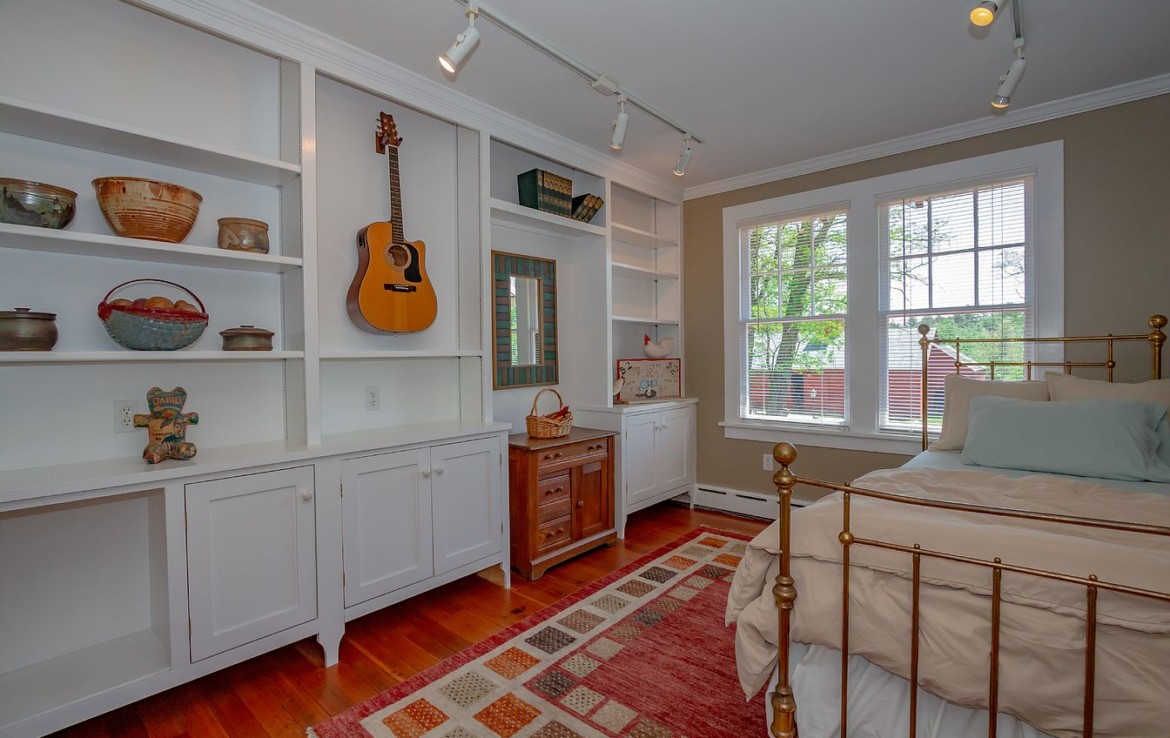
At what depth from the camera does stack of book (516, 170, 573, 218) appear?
3240mm

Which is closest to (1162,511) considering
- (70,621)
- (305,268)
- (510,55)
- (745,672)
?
(745,672)

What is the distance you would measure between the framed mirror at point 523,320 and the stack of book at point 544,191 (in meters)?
0.36

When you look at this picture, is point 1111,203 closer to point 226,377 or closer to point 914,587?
point 914,587

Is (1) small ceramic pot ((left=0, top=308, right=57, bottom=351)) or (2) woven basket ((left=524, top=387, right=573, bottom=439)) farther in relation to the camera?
(2) woven basket ((left=524, top=387, right=573, bottom=439))

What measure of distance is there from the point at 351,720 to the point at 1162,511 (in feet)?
8.67

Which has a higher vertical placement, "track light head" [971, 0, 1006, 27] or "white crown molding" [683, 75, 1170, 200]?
"white crown molding" [683, 75, 1170, 200]

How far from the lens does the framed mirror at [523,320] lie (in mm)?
3338

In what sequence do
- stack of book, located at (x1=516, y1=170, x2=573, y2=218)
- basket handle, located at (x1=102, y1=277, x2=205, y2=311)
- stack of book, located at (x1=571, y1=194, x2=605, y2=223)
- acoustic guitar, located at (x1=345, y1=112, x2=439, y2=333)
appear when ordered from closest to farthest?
1. basket handle, located at (x1=102, y1=277, x2=205, y2=311)
2. acoustic guitar, located at (x1=345, y1=112, x2=439, y2=333)
3. stack of book, located at (x1=516, y1=170, x2=573, y2=218)
4. stack of book, located at (x1=571, y1=194, x2=605, y2=223)

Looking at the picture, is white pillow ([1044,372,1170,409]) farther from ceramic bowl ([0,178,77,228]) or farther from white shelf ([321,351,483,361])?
ceramic bowl ([0,178,77,228])

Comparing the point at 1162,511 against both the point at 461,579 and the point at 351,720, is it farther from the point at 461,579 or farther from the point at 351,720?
the point at 461,579

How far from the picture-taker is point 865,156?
357cm

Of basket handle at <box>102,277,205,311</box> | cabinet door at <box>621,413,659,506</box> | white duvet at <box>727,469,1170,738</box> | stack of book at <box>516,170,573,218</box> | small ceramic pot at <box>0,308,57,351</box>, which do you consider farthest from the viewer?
cabinet door at <box>621,413,659,506</box>

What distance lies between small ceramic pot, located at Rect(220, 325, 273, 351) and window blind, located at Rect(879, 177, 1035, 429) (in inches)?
139

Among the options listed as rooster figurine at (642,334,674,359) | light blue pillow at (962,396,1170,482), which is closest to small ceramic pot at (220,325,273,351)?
rooster figurine at (642,334,674,359)
